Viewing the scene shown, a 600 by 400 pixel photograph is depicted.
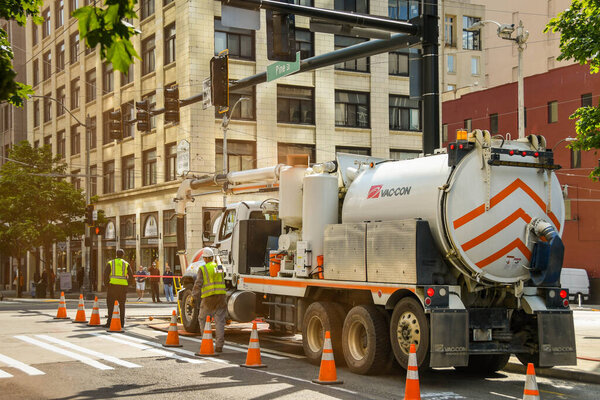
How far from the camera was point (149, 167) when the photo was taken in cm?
4559

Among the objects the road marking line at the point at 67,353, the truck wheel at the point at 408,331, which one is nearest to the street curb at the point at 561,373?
the truck wheel at the point at 408,331

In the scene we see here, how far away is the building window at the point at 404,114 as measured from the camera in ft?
157

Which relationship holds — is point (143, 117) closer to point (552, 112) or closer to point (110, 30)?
point (110, 30)

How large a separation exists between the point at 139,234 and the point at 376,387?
36.6m

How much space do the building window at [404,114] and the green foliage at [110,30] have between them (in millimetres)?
42735

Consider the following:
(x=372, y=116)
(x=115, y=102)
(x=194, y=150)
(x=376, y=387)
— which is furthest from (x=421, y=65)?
(x=115, y=102)

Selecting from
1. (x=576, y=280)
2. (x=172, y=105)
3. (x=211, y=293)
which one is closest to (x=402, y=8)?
(x=576, y=280)

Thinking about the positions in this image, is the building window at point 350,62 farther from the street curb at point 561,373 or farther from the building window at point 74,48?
the street curb at point 561,373

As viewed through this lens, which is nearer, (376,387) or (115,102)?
(376,387)

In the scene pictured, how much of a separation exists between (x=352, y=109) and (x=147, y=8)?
43.2 feet

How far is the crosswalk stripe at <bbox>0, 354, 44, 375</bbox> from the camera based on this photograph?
12371 mm

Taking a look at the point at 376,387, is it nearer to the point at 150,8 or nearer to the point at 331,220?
the point at 331,220

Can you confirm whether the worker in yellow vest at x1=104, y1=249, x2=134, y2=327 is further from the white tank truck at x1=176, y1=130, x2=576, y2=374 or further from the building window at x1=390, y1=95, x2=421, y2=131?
the building window at x1=390, y1=95, x2=421, y2=131

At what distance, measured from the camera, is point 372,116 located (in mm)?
46750
